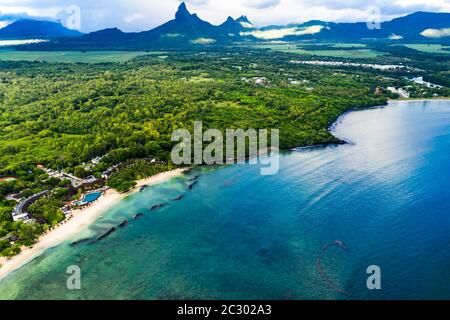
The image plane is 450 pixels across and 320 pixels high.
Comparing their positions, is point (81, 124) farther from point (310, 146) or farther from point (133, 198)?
point (310, 146)

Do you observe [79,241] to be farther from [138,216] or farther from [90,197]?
[90,197]

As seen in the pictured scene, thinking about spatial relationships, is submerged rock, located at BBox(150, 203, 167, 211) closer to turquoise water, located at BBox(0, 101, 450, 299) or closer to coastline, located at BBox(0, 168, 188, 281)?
turquoise water, located at BBox(0, 101, 450, 299)

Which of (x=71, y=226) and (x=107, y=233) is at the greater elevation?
(x=71, y=226)

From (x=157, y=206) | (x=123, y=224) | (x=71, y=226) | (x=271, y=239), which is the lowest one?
(x=271, y=239)

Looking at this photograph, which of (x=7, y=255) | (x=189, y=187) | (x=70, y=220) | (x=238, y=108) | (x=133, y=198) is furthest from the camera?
(x=238, y=108)

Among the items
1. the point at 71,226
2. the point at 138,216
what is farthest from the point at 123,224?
the point at 71,226
